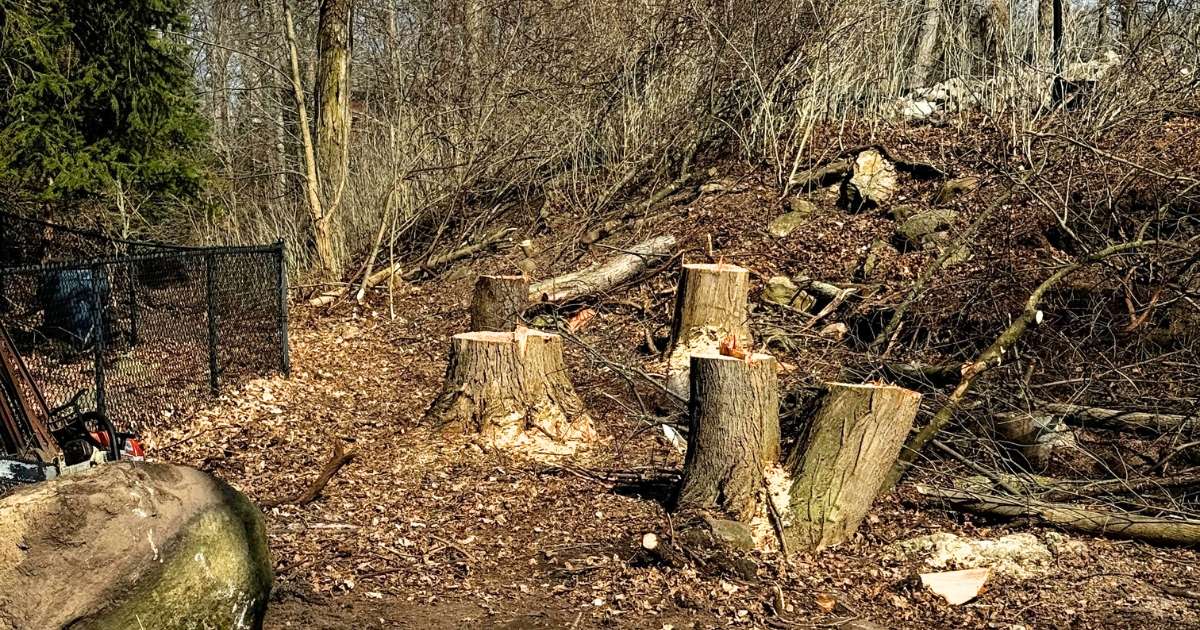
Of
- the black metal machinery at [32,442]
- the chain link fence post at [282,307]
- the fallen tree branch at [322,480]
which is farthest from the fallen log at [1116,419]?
the chain link fence post at [282,307]

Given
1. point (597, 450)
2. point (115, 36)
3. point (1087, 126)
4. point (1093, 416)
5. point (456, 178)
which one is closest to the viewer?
point (1093, 416)

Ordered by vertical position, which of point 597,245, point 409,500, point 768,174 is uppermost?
point 768,174

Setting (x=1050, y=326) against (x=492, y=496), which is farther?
(x=1050, y=326)

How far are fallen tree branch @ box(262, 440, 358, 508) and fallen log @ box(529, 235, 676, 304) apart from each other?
4226 millimetres

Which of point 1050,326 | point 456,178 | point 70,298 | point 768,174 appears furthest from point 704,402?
point 456,178

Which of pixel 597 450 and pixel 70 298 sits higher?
pixel 70 298

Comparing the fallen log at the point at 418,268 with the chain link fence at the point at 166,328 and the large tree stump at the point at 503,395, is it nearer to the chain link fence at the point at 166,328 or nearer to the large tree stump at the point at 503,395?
the chain link fence at the point at 166,328

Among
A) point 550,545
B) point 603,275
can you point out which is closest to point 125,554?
point 550,545

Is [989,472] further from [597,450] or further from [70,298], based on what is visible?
[70,298]

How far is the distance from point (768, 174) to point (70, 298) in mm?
8365

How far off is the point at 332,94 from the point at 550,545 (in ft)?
34.7

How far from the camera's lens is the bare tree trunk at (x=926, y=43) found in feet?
44.6

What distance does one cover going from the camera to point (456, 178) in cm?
1427

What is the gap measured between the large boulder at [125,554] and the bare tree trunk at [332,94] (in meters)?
10.5
